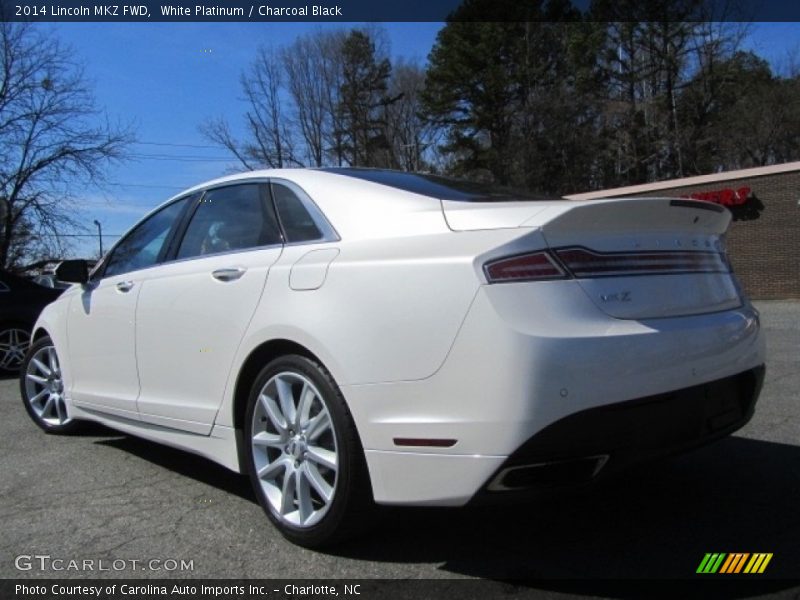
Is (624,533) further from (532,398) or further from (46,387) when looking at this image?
(46,387)

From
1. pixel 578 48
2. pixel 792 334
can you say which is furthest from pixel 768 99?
pixel 792 334

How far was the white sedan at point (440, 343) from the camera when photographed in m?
2.39

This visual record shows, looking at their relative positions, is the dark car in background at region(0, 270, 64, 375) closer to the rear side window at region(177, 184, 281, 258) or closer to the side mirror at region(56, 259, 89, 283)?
the side mirror at region(56, 259, 89, 283)

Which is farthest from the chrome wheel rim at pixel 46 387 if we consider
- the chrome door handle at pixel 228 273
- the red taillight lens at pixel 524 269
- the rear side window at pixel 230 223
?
the red taillight lens at pixel 524 269

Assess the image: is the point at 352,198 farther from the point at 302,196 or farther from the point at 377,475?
the point at 377,475

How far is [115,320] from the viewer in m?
4.14

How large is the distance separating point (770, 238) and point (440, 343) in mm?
22333

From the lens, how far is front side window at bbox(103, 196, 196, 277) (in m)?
4.07

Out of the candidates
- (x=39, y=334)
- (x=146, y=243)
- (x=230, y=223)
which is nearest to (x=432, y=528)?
(x=230, y=223)

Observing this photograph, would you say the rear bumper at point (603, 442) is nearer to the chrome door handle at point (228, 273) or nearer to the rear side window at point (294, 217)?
the rear side window at point (294, 217)

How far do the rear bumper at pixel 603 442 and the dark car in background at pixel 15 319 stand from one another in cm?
748

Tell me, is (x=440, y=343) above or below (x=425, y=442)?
above

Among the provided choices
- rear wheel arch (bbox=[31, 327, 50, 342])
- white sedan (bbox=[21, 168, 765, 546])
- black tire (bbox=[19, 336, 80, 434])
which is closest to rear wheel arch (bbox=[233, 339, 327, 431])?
white sedan (bbox=[21, 168, 765, 546])

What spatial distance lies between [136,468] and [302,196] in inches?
82.5
